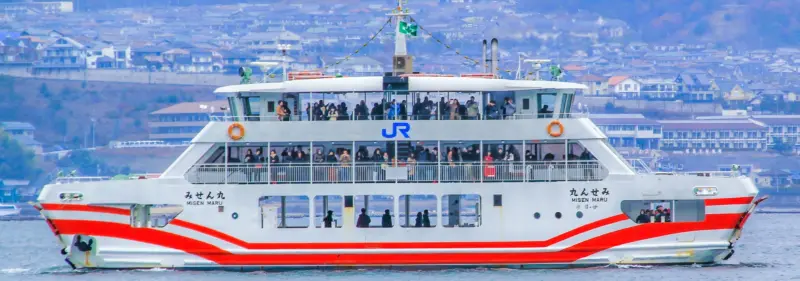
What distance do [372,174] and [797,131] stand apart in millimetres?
116878

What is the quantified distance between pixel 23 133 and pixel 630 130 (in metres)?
43.4

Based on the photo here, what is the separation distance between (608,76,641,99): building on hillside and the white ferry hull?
415ft

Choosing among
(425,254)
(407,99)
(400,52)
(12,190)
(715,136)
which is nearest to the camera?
(425,254)

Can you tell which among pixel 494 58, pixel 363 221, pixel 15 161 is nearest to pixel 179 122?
pixel 15 161

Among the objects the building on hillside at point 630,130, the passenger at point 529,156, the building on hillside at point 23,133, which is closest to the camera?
the passenger at point 529,156

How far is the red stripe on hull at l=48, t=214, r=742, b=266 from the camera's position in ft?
153

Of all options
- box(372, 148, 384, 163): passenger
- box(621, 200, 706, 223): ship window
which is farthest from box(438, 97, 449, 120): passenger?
box(621, 200, 706, 223): ship window

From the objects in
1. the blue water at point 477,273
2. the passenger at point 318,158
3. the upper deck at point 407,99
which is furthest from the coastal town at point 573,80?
the passenger at point 318,158

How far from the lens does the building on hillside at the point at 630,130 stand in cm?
14762

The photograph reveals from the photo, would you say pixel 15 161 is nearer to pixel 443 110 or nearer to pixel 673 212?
Answer: pixel 443 110

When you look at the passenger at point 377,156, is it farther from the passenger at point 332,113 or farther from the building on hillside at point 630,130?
the building on hillside at point 630,130

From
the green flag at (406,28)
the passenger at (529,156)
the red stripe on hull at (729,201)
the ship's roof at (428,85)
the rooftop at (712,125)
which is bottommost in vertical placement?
the red stripe on hull at (729,201)

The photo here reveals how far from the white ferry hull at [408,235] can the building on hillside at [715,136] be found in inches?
4103

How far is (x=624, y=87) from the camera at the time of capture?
17688 cm
